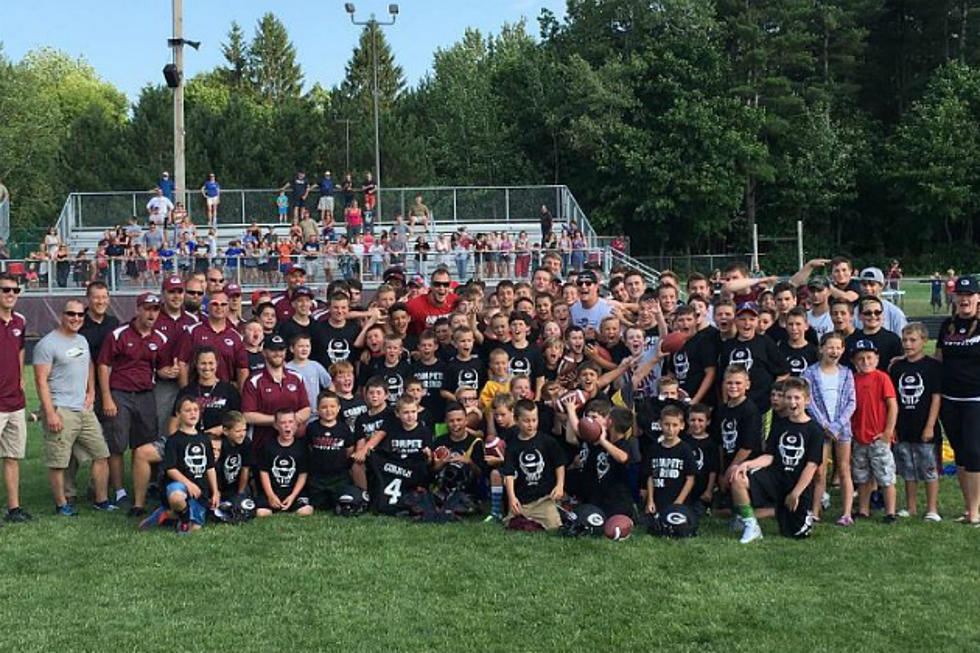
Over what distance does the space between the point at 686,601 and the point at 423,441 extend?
3096mm

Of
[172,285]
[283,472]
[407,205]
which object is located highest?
[407,205]

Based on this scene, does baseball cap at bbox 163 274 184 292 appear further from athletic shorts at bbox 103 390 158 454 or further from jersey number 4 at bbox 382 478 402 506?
jersey number 4 at bbox 382 478 402 506

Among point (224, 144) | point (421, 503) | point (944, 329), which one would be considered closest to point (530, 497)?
point (421, 503)

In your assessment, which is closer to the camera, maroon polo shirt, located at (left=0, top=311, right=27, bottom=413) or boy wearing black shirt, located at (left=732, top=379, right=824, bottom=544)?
boy wearing black shirt, located at (left=732, top=379, right=824, bottom=544)

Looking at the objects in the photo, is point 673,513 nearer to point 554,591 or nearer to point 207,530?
point 554,591

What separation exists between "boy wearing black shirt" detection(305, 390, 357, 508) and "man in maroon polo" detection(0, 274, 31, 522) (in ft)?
7.57

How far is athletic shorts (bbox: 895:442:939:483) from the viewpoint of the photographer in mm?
7879

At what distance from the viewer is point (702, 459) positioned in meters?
7.87

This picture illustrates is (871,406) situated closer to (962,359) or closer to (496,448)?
(962,359)

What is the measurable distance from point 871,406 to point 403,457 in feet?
12.3

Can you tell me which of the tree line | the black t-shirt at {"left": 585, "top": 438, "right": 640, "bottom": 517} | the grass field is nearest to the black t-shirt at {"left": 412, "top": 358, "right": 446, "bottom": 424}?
the grass field

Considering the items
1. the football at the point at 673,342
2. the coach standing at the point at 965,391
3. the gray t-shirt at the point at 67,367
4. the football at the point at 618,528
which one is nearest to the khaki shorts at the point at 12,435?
the gray t-shirt at the point at 67,367

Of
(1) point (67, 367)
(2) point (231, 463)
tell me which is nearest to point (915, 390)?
(2) point (231, 463)

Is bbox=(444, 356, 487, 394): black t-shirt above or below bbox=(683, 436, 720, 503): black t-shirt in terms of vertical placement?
above
